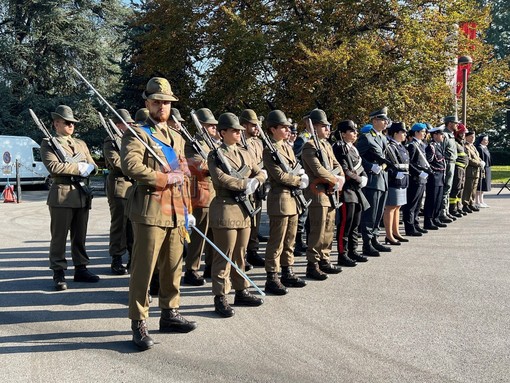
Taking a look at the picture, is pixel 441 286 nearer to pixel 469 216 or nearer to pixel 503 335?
pixel 503 335

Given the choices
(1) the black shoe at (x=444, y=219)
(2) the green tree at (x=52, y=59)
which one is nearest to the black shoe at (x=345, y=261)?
(1) the black shoe at (x=444, y=219)

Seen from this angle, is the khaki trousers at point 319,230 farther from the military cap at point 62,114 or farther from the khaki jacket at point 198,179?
the military cap at point 62,114

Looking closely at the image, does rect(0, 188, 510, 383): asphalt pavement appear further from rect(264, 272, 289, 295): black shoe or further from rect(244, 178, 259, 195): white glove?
rect(244, 178, 259, 195): white glove

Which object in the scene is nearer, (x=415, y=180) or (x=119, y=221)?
(x=119, y=221)

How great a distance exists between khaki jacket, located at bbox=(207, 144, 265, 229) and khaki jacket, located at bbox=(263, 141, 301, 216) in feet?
1.71

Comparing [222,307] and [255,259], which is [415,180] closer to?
[255,259]

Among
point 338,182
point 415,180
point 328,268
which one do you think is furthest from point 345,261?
point 415,180

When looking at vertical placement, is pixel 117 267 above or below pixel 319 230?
below

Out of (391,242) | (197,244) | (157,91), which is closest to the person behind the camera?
(157,91)

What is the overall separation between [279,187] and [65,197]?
2.52 meters

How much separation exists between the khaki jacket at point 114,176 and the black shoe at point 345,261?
2991 millimetres

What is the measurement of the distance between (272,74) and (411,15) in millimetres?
4887

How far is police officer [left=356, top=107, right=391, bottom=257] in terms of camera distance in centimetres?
841

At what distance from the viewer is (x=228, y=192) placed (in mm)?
5637
